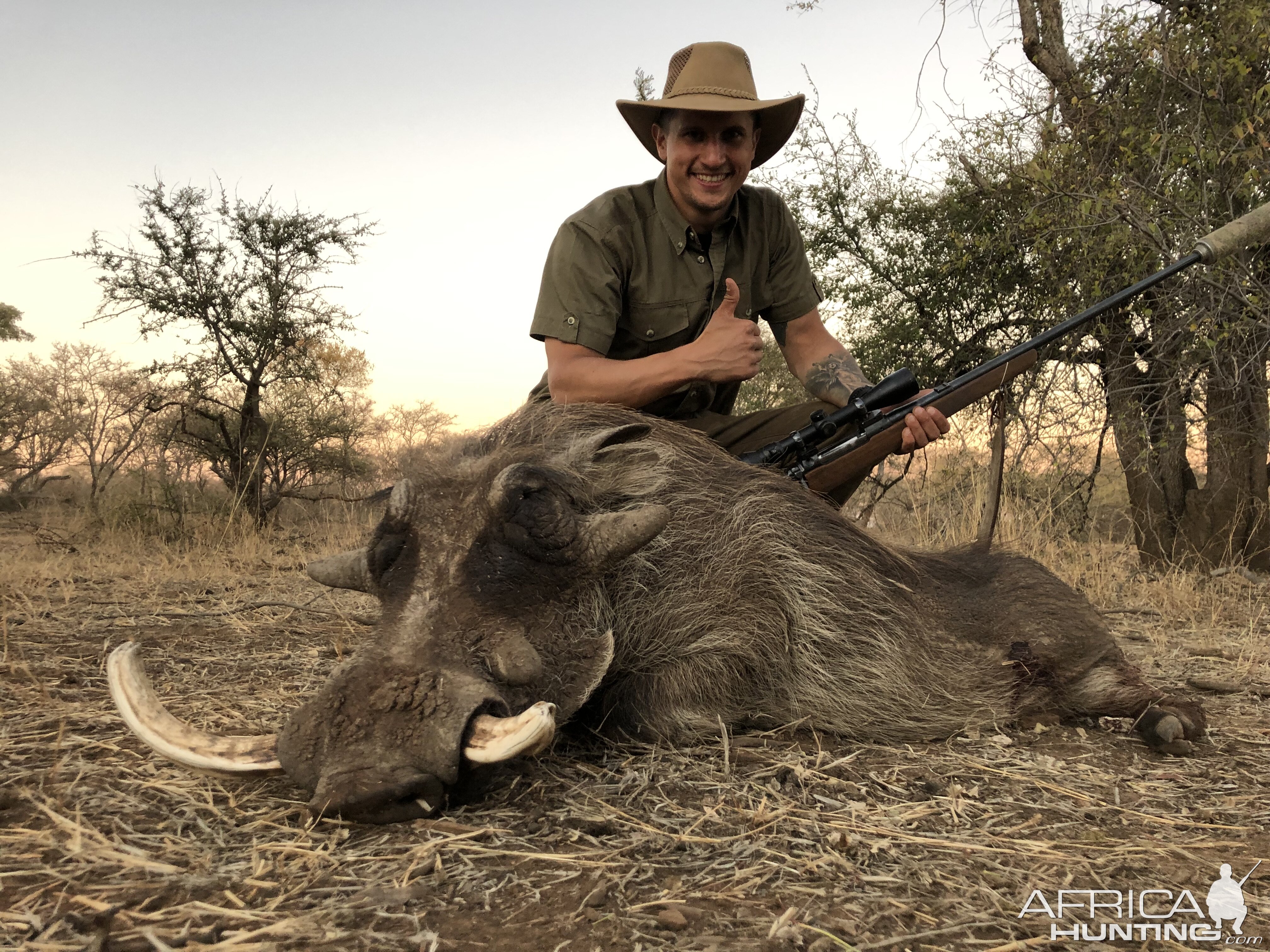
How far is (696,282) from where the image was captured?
334 centimetres

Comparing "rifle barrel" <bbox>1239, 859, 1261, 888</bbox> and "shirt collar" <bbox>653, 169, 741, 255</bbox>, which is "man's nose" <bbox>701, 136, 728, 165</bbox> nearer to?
"shirt collar" <bbox>653, 169, 741, 255</bbox>

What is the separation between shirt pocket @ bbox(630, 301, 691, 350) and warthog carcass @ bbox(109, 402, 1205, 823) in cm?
72

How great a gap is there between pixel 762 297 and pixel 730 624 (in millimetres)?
1843

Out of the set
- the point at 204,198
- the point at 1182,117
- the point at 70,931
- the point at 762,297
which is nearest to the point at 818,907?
the point at 70,931

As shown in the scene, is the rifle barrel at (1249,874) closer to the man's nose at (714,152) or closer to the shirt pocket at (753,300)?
the shirt pocket at (753,300)

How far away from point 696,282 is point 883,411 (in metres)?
0.89

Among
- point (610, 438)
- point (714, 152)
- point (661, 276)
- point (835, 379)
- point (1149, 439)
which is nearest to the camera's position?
point (610, 438)

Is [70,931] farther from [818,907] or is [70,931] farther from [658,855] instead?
[818,907]

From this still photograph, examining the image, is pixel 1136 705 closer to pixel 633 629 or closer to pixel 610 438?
pixel 633 629

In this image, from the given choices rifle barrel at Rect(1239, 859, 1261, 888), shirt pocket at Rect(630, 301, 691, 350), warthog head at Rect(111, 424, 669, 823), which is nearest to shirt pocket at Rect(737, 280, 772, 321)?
shirt pocket at Rect(630, 301, 691, 350)

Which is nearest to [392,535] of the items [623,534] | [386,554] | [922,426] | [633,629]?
[386,554]

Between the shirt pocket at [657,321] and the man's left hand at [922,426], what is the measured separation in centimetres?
93

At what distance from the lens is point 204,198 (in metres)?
9.20

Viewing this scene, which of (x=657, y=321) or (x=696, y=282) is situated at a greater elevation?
(x=696, y=282)
